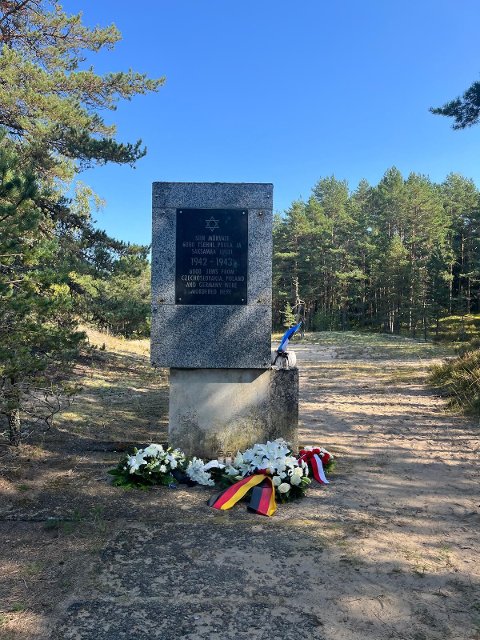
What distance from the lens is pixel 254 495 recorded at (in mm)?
3662

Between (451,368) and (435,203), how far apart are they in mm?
43012

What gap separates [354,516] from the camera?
3.47 m

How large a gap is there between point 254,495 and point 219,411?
1.11m

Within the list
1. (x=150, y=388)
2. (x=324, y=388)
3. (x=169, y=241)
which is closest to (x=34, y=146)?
(x=150, y=388)

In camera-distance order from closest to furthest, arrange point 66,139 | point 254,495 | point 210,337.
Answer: point 254,495 < point 210,337 < point 66,139

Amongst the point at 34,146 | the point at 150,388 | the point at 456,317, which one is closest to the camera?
the point at 34,146

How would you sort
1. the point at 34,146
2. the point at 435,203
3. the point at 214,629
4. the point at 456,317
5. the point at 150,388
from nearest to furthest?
the point at 214,629 < the point at 34,146 < the point at 150,388 < the point at 456,317 < the point at 435,203

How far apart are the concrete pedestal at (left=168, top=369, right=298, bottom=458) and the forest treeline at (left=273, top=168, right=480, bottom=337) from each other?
3672cm

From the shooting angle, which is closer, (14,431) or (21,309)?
(21,309)

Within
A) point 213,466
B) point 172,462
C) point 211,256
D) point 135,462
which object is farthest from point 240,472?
point 211,256

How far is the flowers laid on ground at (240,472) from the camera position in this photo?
371 cm

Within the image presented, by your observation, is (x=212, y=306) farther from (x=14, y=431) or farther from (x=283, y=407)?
(x=14, y=431)

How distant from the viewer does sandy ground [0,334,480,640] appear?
7.09 feet

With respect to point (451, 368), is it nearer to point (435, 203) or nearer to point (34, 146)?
point (34, 146)
